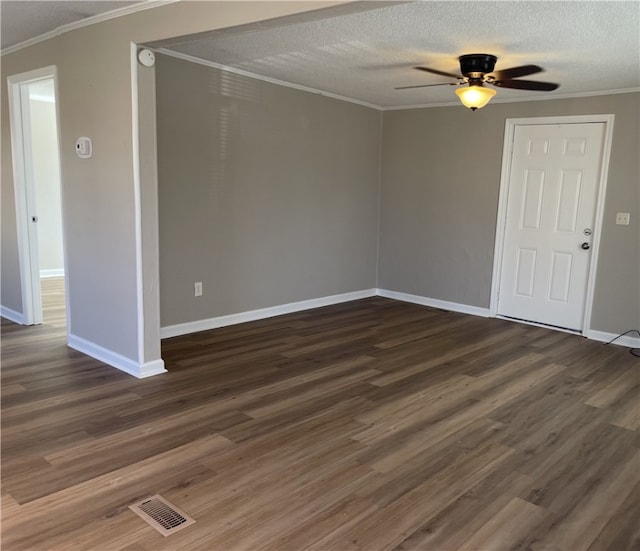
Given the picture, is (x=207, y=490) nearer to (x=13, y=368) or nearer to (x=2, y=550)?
(x=2, y=550)

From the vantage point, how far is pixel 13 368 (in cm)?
375

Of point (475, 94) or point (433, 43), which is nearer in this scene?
point (433, 43)

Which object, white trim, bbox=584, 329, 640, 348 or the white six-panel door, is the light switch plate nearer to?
the white six-panel door

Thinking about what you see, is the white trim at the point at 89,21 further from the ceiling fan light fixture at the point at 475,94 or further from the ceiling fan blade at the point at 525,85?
the ceiling fan blade at the point at 525,85

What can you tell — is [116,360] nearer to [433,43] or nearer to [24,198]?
[24,198]

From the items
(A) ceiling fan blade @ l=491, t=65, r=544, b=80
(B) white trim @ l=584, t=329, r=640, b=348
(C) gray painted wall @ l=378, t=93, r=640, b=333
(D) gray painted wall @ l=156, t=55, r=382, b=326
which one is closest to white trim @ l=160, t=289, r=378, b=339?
(D) gray painted wall @ l=156, t=55, r=382, b=326

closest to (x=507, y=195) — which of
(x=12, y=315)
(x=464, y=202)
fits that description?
(x=464, y=202)

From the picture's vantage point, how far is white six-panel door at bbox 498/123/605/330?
504 centimetres

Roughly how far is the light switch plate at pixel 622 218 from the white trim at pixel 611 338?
1055 mm

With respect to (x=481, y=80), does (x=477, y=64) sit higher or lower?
higher

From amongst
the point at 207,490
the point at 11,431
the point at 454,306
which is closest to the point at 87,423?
the point at 11,431

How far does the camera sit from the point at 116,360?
151 inches

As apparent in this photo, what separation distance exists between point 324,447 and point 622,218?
375cm

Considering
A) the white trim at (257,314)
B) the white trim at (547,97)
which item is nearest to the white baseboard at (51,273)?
the white trim at (257,314)
